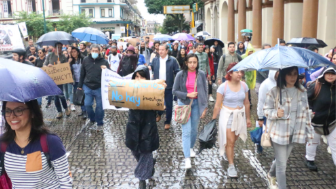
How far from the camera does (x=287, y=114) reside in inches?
155

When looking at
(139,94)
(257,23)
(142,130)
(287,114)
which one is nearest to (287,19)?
(257,23)

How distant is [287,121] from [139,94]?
181 centimetres

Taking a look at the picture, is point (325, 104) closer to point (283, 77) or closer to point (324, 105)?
point (324, 105)

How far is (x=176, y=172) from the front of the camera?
5.07 m

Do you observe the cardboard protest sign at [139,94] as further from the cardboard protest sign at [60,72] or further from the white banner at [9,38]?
the white banner at [9,38]

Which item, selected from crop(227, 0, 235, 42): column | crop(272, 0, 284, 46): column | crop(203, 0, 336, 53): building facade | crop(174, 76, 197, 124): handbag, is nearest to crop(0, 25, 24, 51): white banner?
crop(174, 76, 197, 124): handbag

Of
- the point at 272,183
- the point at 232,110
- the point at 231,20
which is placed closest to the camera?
the point at 272,183

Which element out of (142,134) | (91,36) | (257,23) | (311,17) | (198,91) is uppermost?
(257,23)

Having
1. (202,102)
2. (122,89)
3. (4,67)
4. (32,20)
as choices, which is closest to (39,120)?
(4,67)

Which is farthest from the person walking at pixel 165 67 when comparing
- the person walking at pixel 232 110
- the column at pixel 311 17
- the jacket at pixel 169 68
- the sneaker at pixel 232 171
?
the column at pixel 311 17

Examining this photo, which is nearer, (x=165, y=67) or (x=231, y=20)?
(x=165, y=67)

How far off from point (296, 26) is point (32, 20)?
35.8 meters

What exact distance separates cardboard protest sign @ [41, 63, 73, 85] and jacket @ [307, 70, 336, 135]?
575 centimetres

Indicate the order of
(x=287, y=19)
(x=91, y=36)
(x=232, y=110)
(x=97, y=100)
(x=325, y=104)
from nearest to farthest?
(x=325, y=104)
(x=232, y=110)
(x=97, y=100)
(x=91, y=36)
(x=287, y=19)
